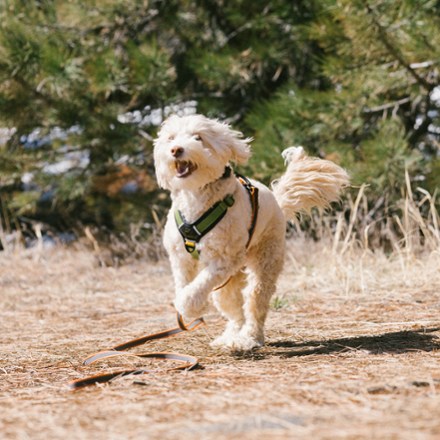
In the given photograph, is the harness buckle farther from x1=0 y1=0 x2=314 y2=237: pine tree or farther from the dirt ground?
x1=0 y1=0 x2=314 y2=237: pine tree

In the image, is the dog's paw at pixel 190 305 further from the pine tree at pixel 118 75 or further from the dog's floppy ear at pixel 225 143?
the pine tree at pixel 118 75

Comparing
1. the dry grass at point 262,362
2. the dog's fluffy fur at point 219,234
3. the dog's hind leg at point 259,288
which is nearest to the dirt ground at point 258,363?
the dry grass at point 262,362

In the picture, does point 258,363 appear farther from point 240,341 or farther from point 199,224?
point 199,224

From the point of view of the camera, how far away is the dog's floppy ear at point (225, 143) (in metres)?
3.90

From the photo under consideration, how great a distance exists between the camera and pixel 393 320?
464 cm

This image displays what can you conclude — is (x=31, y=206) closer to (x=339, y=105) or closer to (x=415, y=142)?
(x=339, y=105)

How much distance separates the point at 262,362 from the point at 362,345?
0.67 m

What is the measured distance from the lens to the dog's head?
3.79 m

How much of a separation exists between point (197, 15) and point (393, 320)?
587 centimetres

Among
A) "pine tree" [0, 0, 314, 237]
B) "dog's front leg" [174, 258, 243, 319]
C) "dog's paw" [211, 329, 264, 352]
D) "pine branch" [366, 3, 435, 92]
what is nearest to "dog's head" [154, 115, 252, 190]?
"dog's front leg" [174, 258, 243, 319]

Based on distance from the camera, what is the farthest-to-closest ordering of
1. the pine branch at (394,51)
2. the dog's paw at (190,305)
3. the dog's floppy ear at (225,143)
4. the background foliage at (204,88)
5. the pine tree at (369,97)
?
1. the background foliage at (204,88)
2. the pine tree at (369,97)
3. the pine branch at (394,51)
4. the dog's floppy ear at (225,143)
5. the dog's paw at (190,305)

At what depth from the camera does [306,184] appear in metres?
4.79

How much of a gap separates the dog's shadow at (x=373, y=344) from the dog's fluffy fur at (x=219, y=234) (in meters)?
0.26

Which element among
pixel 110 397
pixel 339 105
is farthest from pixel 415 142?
pixel 110 397
